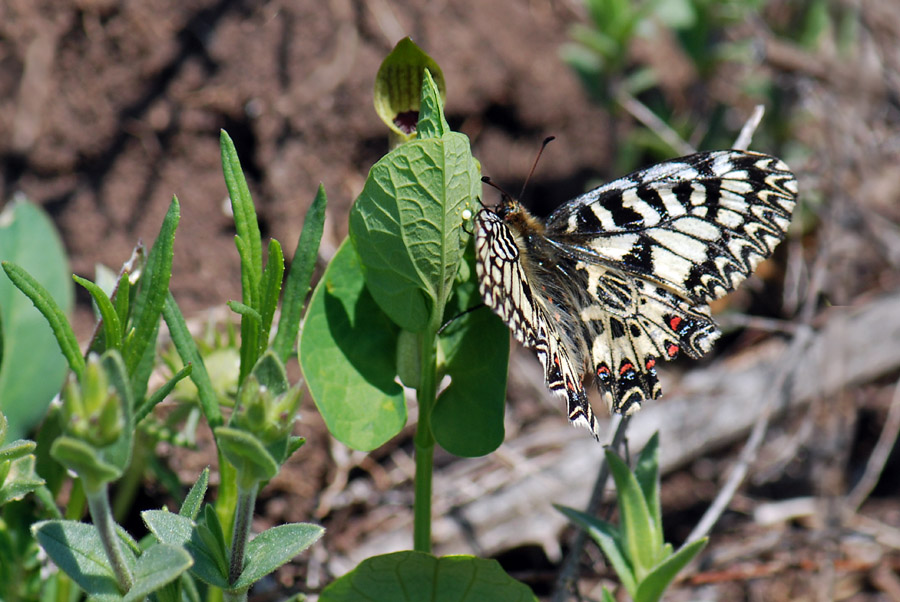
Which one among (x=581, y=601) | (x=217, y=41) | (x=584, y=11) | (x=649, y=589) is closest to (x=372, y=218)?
(x=649, y=589)

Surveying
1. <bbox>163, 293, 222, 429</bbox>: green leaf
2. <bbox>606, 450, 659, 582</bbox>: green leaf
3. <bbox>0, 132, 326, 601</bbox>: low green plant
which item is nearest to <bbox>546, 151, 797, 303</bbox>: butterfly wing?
<bbox>606, 450, 659, 582</bbox>: green leaf

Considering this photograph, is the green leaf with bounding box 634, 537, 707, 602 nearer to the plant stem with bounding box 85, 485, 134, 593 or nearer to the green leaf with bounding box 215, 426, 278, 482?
the green leaf with bounding box 215, 426, 278, 482

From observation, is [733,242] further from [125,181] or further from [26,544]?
[125,181]

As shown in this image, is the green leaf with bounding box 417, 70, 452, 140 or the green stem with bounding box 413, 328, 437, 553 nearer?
the green leaf with bounding box 417, 70, 452, 140

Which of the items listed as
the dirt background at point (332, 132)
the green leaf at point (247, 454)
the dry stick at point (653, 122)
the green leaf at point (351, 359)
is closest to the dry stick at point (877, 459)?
the dirt background at point (332, 132)

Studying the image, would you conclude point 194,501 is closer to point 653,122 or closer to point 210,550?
point 210,550

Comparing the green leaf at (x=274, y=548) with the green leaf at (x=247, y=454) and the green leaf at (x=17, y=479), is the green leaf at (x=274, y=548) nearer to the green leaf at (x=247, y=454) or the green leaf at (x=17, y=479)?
the green leaf at (x=247, y=454)
